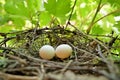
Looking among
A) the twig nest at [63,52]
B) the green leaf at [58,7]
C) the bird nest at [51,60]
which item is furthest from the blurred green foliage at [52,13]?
the twig nest at [63,52]

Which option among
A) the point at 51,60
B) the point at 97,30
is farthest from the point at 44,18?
the point at 51,60

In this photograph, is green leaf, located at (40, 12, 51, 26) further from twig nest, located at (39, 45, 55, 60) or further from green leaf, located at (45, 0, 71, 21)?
twig nest, located at (39, 45, 55, 60)

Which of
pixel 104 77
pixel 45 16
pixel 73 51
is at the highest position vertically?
pixel 45 16

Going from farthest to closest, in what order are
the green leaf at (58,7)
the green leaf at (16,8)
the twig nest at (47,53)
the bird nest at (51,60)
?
the green leaf at (16,8) → the green leaf at (58,7) → the twig nest at (47,53) → the bird nest at (51,60)

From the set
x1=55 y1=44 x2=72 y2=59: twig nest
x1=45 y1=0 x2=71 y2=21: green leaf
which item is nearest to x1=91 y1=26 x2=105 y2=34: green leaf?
x1=45 y1=0 x2=71 y2=21: green leaf

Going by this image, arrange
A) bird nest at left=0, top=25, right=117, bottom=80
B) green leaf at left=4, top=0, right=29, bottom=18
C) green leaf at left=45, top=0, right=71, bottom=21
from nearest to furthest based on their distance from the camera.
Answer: bird nest at left=0, top=25, right=117, bottom=80, green leaf at left=45, top=0, right=71, bottom=21, green leaf at left=4, top=0, right=29, bottom=18

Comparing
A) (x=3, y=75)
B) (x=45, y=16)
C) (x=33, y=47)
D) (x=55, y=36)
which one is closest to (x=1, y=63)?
(x=3, y=75)

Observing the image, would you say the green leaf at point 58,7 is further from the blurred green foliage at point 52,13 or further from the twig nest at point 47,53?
the twig nest at point 47,53

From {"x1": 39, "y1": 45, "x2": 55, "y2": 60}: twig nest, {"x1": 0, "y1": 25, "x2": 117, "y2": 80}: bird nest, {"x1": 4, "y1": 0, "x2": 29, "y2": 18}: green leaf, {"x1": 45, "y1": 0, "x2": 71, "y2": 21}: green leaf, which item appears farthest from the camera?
{"x1": 4, "y1": 0, "x2": 29, "y2": 18}: green leaf

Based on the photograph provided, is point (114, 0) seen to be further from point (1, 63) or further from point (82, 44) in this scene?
point (1, 63)
